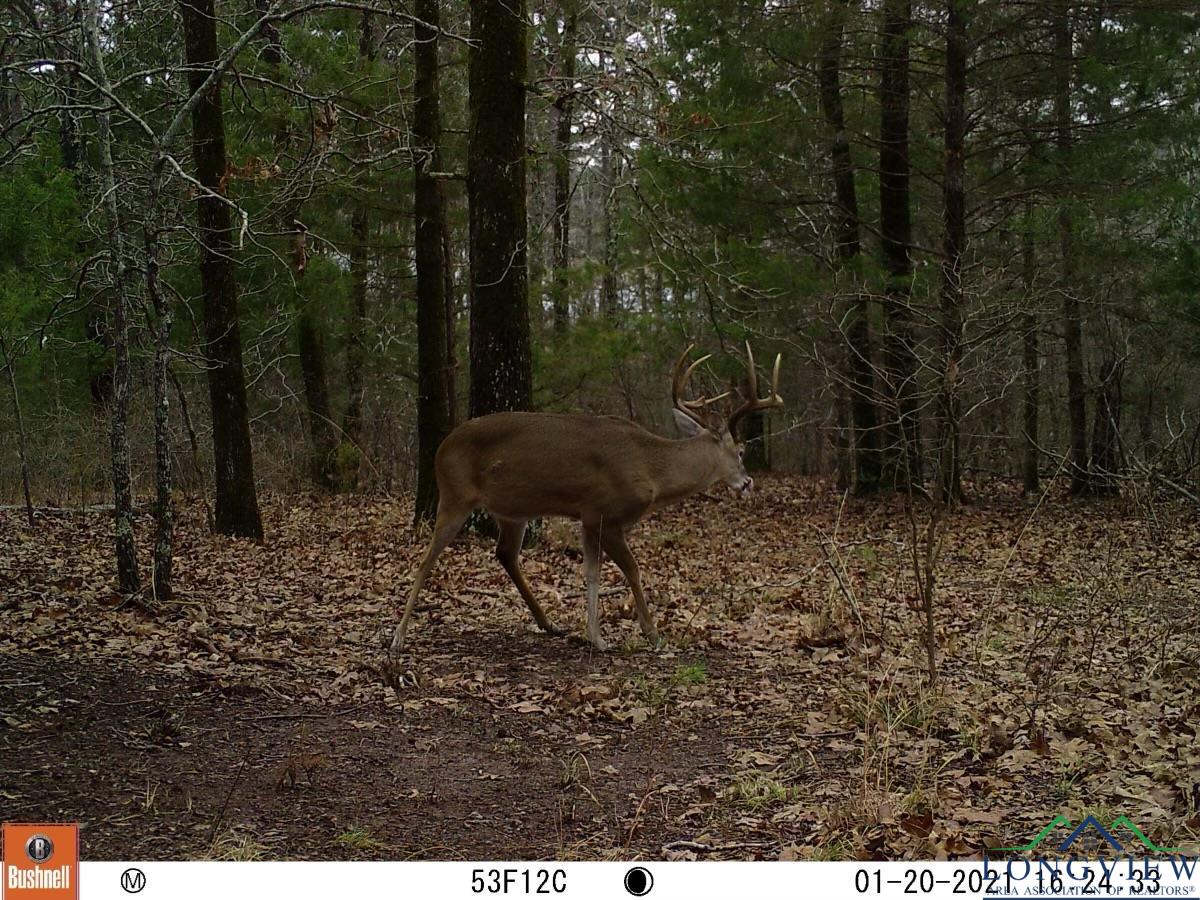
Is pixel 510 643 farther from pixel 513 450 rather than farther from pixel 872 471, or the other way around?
pixel 872 471

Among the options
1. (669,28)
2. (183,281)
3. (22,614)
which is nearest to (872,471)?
(669,28)

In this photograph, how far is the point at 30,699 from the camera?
6.87 meters

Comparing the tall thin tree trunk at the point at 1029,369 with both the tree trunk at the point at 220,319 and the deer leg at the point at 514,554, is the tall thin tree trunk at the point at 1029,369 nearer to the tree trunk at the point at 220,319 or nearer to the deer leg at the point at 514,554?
the deer leg at the point at 514,554

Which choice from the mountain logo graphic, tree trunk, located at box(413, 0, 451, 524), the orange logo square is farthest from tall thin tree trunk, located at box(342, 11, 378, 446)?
the mountain logo graphic

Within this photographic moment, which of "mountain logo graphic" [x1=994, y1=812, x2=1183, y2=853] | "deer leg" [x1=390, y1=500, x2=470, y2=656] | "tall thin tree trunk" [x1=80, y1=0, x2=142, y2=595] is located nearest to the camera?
"mountain logo graphic" [x1=994, y1=812, x2=1183, y2=853]

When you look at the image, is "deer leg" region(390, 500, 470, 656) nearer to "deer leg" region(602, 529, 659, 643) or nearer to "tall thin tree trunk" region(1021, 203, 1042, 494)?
"deer leg" region(602, 529, 659, 643)

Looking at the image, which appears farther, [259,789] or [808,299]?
[808,299]

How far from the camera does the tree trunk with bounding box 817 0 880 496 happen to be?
16.8 metres

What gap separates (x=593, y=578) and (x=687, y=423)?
1853 mm

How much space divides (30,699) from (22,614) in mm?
2494

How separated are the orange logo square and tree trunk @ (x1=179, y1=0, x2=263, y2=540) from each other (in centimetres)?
866

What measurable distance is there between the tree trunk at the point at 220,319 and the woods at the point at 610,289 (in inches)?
1.6

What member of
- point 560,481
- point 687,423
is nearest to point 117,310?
point 560,481

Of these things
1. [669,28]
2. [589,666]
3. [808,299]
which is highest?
[669,28]
